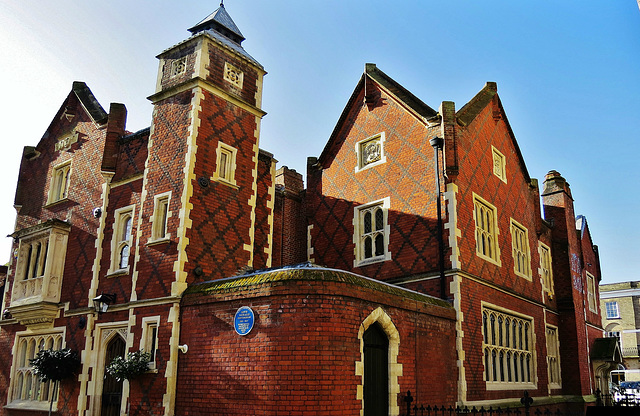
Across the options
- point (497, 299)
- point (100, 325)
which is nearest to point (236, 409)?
point (100, 325)

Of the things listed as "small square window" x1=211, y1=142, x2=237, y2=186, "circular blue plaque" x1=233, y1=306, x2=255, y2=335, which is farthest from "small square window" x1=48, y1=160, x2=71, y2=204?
"circular blue plaque" x1=233, y1=306, x2=255, y2=335

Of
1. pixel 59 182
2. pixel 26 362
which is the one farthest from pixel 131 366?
pixel 59 182

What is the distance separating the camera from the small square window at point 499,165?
1972 cm

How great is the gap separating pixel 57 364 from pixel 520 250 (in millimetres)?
15379

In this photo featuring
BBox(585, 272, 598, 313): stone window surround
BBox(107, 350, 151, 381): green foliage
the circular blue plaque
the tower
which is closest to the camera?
the circular blue plaque

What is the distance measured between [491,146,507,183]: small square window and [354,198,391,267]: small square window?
14.9ft

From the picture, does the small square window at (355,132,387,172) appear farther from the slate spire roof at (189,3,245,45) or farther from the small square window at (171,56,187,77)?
the small square window at (171,56,187,77)

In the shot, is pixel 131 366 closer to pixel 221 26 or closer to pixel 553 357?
pixel 221 26

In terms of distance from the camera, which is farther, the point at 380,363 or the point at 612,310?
the point at 612,310

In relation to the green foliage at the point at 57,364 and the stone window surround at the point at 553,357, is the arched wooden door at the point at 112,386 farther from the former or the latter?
the stone window surround at the point at 553,357

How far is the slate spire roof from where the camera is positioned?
16812 mm

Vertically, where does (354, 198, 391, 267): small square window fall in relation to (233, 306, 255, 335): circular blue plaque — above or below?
above

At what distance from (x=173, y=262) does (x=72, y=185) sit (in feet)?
21.6

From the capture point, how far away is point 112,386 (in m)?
14.5
